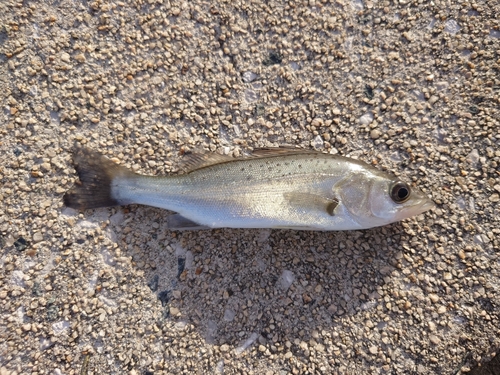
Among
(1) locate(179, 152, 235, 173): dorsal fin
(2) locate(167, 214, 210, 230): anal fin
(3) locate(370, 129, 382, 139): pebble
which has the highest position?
(1) locate(179, 152, 235, 173): dorsal fin

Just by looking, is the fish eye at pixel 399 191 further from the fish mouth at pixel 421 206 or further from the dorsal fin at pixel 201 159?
the dorsal fin at pixel 201 159

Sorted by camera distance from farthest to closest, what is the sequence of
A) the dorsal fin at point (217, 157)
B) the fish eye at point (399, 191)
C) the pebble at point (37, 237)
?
the pebble at point (37, 237)
the dorsal fin at point (217, 157)
the fish eye at point (399, 191)

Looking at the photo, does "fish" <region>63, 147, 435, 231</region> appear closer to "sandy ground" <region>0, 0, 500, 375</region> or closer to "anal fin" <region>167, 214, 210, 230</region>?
"anal fin" <region>167, 214, 210, 230</region>

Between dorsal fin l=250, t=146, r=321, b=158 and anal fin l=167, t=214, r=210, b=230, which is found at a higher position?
dorsal fin l=250, t=146, r=321, b=158

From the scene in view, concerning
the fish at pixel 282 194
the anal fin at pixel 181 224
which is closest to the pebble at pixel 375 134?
the fish at pixel 282 194

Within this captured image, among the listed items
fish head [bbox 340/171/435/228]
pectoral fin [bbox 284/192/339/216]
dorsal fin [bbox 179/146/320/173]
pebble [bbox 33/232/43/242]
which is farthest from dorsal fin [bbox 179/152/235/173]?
pebble [bbox 33/232/43/242]

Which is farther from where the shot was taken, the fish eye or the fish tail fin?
the fish tail fin

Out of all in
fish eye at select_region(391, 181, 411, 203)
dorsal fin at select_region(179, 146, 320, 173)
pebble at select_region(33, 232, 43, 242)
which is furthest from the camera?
pebble at select_region(33, 232, 43, 242)

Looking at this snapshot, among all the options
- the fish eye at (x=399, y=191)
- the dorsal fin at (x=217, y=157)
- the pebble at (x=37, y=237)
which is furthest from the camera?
the pebble at (x=37, y=237)
